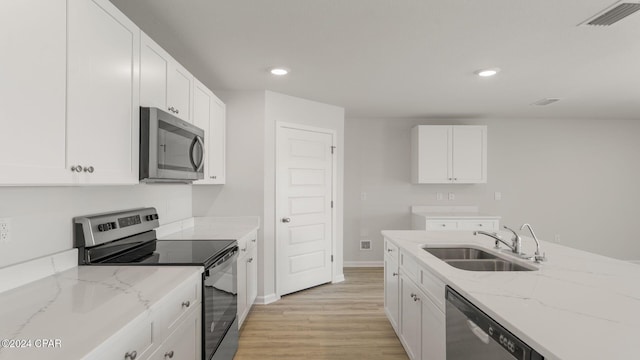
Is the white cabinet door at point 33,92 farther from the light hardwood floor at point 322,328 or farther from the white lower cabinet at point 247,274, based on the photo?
the light hardwood floor at point 322,328

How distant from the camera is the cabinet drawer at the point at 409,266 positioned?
2148 mm

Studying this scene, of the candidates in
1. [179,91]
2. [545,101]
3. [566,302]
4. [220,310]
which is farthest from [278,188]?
[545,101]

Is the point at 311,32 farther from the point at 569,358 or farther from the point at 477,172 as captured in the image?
the point at 477,172

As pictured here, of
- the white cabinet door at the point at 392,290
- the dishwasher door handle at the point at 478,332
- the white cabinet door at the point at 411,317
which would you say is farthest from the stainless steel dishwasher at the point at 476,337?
the white cabinet door at the point at 392,290

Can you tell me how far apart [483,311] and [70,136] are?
5.71 feet

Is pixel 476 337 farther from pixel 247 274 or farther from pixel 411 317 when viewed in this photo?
pixel 247 274

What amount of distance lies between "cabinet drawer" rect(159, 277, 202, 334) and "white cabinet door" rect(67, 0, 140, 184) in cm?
61

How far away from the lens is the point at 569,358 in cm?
84

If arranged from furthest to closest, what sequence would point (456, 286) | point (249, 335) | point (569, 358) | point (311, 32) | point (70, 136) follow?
point (249, 335) < point (311, 32) < point (456, 286) < point (70, 136) < point (569, 358)

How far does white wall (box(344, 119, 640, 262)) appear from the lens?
522 cm

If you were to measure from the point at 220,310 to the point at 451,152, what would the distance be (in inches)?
155

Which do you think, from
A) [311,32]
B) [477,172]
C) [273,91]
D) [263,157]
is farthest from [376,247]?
[311,32]

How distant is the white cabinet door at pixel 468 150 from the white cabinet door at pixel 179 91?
12.3ft

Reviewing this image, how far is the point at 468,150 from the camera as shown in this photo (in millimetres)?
4805
